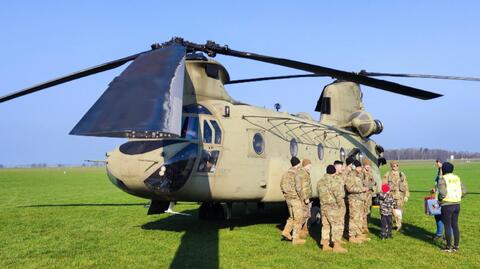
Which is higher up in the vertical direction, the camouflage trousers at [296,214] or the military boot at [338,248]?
the camouflage trousers at [296,214]

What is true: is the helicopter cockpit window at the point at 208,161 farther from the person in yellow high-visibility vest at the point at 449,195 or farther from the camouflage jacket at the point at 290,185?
the person in yellow high-visibility vest at the point at 449,195

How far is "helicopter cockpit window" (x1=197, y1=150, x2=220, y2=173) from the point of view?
29.2ft

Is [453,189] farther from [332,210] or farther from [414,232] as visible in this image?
[414,232]

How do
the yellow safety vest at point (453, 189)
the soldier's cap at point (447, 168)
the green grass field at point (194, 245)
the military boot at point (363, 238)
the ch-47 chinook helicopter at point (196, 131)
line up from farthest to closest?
1. the military boot at point (363, 238)
2. the soldier's cap at point (447, 168)
3. the yellow safety vest at point (453, 189)
4. the green grass field at point (194, 245)
5. the ch-47 chinook helicopter at point (196, 131)

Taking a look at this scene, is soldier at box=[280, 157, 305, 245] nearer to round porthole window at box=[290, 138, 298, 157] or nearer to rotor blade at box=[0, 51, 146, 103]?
round porthole window at box=[290, 138, 298, 157]

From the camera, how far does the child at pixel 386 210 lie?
9.82 meters

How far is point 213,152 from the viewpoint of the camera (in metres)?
9.14

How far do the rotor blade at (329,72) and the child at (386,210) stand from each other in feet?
8.18

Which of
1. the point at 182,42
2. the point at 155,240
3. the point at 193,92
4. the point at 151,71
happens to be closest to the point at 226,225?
the point at 155,240

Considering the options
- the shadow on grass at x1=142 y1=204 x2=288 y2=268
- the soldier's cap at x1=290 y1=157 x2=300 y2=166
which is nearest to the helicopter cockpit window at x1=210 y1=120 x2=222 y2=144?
the soldier's cap at x1=290 y1=157 x2=300 y2=166

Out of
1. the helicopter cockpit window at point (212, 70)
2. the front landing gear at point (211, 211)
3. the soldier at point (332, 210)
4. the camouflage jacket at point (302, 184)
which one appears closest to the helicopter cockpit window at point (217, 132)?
the helicopter cockpit window at point (212, 70)

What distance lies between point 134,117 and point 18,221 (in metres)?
9.76

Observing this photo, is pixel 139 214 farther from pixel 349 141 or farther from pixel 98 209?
pixel 349 141

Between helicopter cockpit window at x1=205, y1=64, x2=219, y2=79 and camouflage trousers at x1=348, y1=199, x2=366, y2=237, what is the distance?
4.39m
